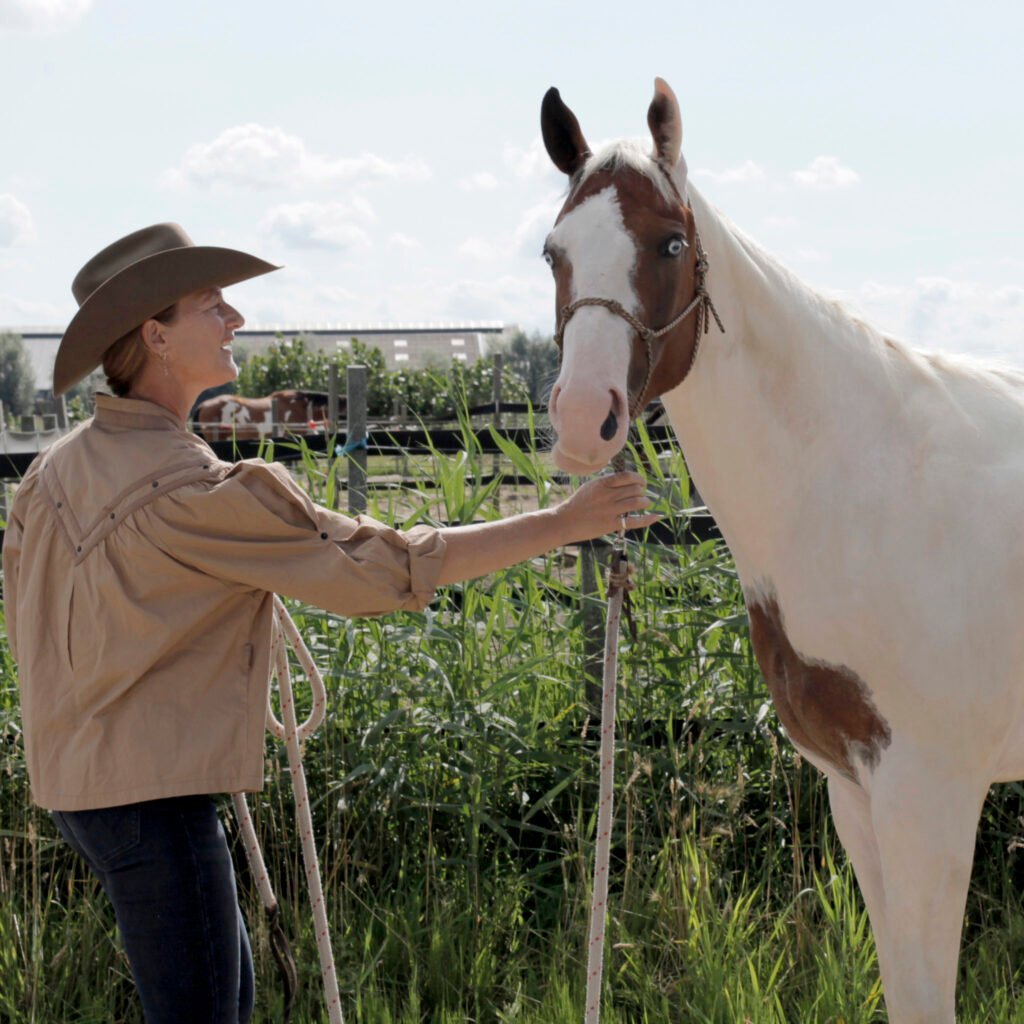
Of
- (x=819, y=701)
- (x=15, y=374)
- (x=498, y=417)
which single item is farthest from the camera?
(x=15, y=374)

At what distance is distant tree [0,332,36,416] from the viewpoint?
67125mm

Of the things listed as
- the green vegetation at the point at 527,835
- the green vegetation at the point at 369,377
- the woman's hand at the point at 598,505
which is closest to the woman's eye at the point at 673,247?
the woman's hand at the point at 598,505

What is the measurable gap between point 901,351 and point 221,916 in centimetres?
167

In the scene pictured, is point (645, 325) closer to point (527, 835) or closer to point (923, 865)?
point (923, 865)

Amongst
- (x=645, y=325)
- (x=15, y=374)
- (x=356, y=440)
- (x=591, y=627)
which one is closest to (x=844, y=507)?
(x=645, y=325)

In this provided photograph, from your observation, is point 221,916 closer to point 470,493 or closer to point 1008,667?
point 1008,667

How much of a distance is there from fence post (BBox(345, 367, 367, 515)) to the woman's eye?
211 cm

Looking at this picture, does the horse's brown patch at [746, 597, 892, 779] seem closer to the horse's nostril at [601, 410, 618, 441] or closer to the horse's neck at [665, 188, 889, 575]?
the horse's neck at [665, 188, 889, 575]

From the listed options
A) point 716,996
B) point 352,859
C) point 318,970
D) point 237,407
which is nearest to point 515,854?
point 352,859

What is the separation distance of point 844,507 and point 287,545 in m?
1.01

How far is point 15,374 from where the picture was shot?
6838 centimetres

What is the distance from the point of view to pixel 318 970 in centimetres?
295

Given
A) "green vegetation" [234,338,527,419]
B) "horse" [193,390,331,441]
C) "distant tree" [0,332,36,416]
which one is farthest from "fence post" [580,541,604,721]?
"distant tree" [0,332,36,416]

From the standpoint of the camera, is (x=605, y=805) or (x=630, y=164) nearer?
(x=630, y=164)
